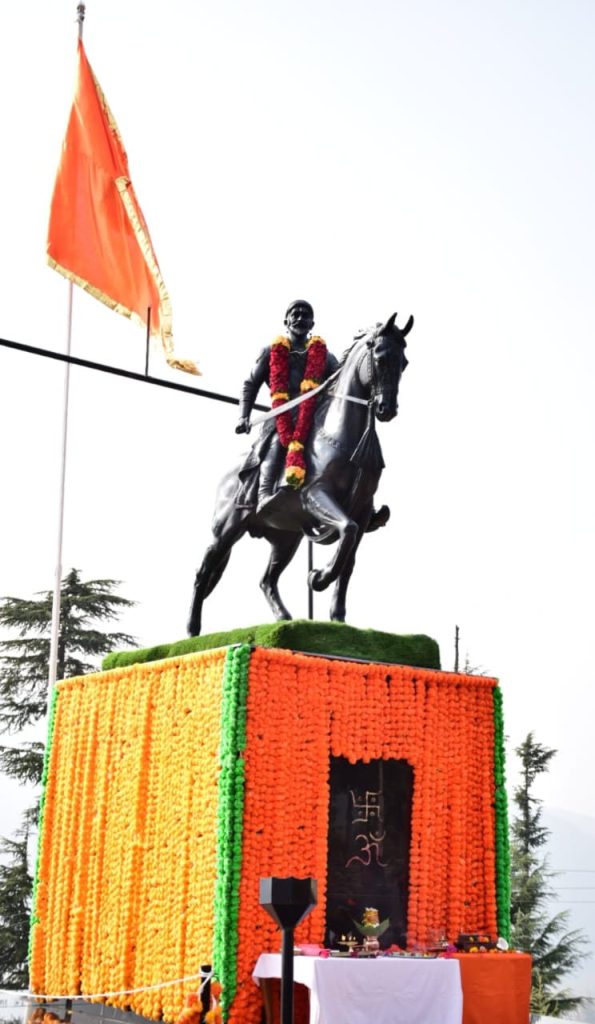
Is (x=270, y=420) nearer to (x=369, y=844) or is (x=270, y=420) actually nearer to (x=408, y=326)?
(x=408, y=326)

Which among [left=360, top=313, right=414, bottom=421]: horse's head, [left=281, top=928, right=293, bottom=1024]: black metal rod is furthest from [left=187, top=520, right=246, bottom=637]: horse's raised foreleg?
[left=281, top=928, right=293, bottom=1024]: black metal rod

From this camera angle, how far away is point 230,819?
31.0ft

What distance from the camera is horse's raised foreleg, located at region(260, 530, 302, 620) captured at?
11692mm

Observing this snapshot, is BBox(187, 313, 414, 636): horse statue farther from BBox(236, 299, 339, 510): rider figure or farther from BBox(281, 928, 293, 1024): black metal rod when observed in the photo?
BBox(281, 928, 293, 1024): black metal rod

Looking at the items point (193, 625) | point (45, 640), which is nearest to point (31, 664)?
point (45, 640)

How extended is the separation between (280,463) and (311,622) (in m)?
1.53

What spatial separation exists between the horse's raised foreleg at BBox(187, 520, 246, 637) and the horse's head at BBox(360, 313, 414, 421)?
221 centimetres

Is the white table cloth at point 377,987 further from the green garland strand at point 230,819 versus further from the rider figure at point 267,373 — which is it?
the rider figure at point 267,373

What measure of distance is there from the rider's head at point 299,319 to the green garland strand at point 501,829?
3.67m

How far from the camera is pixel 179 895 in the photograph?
10.0 m

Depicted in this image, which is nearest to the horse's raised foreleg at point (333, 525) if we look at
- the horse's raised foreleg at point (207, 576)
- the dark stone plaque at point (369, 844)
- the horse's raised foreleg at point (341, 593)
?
the horse's raised foreleg at point (341, 593)

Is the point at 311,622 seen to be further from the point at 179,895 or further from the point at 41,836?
the point at 41,836

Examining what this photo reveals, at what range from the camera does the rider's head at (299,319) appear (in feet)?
37.5

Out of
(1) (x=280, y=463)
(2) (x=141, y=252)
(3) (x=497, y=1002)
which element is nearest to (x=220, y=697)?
(1) (x=280, y=463)
